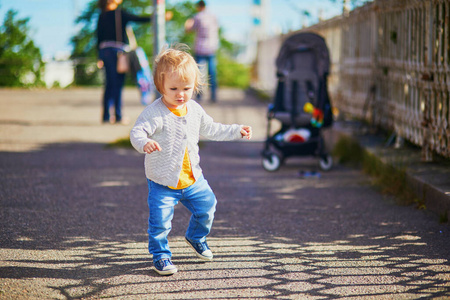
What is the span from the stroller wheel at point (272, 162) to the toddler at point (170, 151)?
10.1 feet

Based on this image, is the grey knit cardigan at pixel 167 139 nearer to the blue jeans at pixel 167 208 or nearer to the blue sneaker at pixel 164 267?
the blue jeans at pixel 167 208

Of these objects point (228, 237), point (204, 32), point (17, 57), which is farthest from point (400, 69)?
point (17, 57)

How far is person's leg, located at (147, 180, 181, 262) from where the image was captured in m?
3.52

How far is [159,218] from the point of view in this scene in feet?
11.5

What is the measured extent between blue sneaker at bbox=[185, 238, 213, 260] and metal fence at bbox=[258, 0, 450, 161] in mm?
2642

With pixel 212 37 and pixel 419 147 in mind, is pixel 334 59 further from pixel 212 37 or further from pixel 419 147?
pixel 419 147

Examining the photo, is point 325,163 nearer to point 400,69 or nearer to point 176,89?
point 400,69

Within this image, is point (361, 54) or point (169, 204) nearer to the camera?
point (169, 204)

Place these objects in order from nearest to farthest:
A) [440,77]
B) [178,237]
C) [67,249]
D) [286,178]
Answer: [67,249] < [178,237] < [440,77] < [286,178]

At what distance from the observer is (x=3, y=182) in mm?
5793

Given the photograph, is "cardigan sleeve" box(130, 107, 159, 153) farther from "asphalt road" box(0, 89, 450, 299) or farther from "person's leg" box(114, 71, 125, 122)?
"person's leg" box(114, 71, 125, 122)

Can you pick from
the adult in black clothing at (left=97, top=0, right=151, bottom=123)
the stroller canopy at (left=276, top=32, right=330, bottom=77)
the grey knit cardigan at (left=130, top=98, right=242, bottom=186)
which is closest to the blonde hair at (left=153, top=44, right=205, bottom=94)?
the grey knit cardigan at (left=130, top=98, right=242, bottom=186)

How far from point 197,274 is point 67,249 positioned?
957 mm

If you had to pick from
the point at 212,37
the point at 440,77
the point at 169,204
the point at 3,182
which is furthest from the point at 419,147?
the point at 212,37
